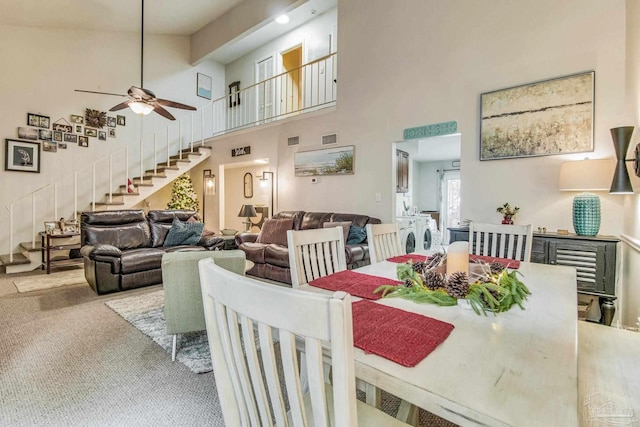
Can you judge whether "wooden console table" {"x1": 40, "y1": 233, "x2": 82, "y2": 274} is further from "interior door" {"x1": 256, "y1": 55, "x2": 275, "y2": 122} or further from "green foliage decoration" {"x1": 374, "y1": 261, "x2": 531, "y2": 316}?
"green foliage decoration" {"x1": 374, "y1": 261, "x2": 531, "y2": 316}

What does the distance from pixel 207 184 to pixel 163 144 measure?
1.36 metres

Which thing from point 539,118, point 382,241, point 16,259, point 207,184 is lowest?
point 16,259

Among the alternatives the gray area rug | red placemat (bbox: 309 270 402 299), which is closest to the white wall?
the gray area rug

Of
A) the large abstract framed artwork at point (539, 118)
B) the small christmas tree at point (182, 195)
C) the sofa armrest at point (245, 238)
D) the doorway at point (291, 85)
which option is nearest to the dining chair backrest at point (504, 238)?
the large abstract framed artwork at point (539, 118)

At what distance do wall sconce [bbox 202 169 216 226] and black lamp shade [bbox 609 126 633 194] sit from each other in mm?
7141

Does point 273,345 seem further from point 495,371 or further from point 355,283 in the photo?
point 355,283

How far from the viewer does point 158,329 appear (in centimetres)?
288

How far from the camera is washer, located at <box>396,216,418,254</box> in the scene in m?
5.04

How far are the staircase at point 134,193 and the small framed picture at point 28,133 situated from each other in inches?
58.8

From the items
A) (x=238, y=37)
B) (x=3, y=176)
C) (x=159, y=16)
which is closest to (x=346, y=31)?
(x=238, y=37)

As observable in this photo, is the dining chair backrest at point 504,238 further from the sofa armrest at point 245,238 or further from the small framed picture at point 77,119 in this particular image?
the small framed picture at point 77,119

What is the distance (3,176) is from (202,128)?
3703 mm

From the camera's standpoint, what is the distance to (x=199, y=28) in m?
7.63

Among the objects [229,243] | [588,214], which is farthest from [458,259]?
[229,243]
